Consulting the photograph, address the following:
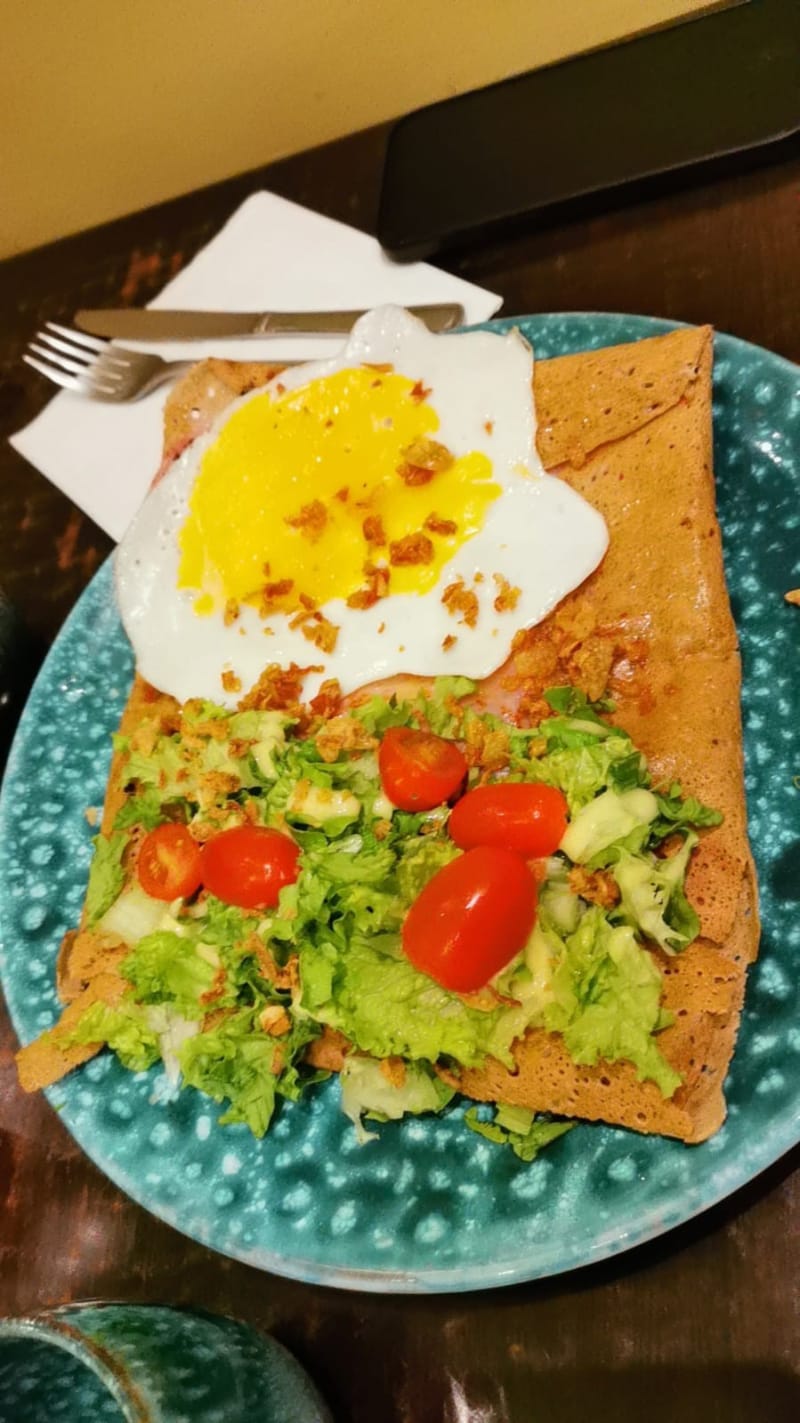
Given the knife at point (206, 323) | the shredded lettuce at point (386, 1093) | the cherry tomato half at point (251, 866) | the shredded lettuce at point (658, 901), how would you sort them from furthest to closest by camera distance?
the knife at point (206, 323)
the cherry tomato half at point (251, 866)
the shredded lettuce at point (386, 1093)
the shredded lettuce at point (658, 901)

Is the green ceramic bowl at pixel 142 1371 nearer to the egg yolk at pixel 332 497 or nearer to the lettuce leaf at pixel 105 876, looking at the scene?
the lettuce leaf at pixel 105 876

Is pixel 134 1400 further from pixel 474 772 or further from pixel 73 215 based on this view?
pixel 73 215

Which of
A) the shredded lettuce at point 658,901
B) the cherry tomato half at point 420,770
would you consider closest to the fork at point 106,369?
the cherry tomato half at point 420,770

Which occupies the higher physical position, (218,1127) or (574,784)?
(574,784)

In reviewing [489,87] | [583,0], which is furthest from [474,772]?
[583,0]

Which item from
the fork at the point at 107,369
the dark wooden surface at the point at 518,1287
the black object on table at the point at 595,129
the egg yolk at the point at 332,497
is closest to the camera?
the dark wooden surface at the point at 518,1287

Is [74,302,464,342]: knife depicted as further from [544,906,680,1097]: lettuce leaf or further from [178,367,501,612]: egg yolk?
[544,906,680,1097]: lettuce leaf

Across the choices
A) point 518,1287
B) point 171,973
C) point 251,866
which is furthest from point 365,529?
point 518,1287

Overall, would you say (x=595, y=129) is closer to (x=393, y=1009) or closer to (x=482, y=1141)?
(x=393, y=1009)
